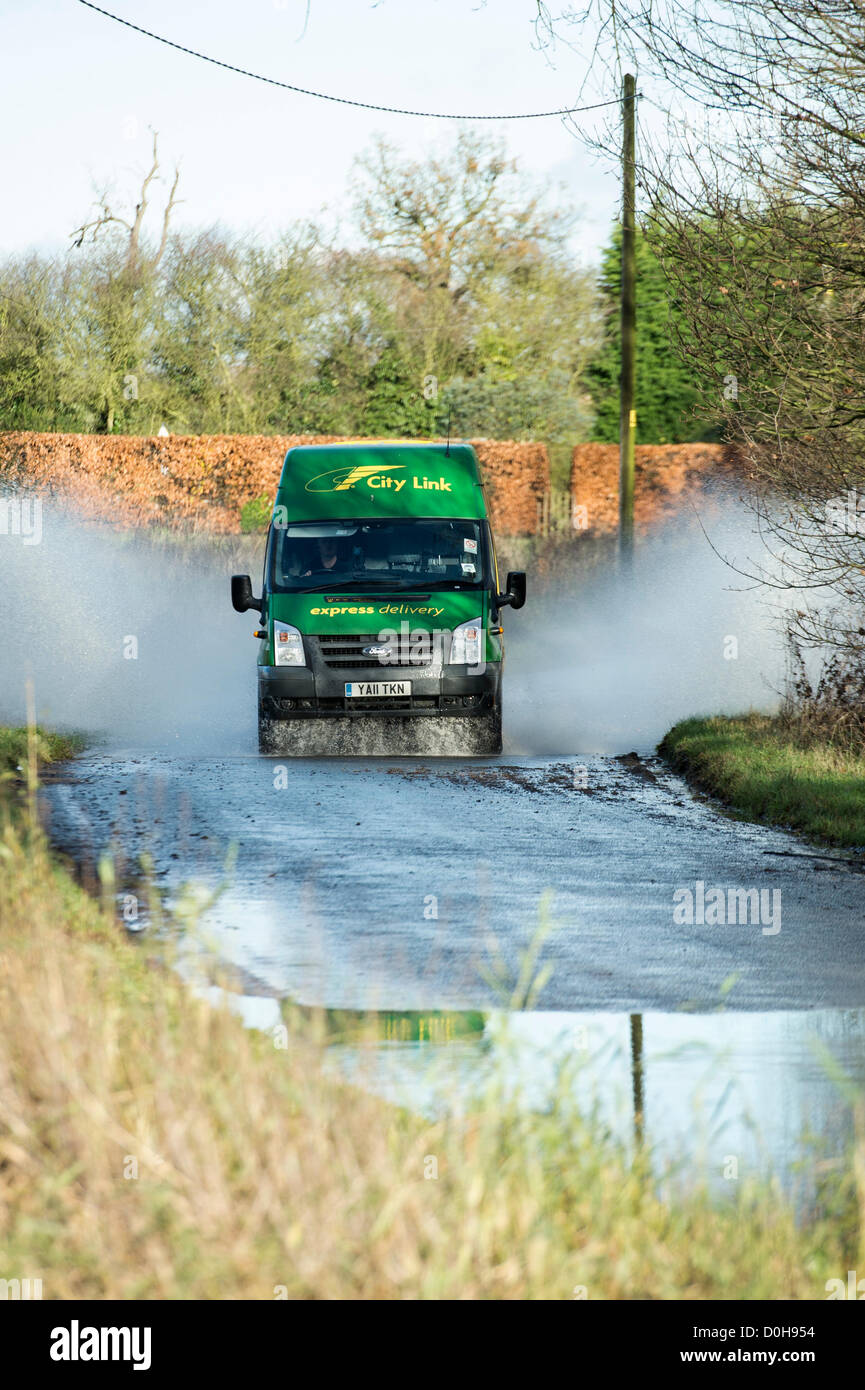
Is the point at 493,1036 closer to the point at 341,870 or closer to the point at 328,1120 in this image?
the point at 328,1120

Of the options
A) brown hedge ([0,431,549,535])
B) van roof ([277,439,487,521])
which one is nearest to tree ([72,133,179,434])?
brown hedge ([0,431,549,535])

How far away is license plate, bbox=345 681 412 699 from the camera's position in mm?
16188

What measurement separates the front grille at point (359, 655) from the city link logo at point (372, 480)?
1937 millimetres

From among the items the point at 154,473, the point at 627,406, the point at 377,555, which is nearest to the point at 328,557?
the point at 377,555

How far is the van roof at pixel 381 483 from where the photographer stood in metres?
17.3

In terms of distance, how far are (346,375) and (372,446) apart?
27.2m

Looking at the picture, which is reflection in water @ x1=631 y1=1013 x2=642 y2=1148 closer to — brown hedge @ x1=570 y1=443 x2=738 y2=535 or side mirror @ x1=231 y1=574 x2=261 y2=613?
side mirror @ x1=231 y1=574 x2=261 y2=613

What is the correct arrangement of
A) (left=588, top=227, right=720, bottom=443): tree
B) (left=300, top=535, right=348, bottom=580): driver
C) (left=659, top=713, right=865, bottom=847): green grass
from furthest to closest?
(left=588, top=227, right=720, bottom=443): tree, (left=300, top=535, right=348, bottom=580): driver, (left=659, top=713, right=865, bottom=847): green grass

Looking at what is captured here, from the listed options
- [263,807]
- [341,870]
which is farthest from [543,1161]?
[263,807]

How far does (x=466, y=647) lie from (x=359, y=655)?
0.99 meters

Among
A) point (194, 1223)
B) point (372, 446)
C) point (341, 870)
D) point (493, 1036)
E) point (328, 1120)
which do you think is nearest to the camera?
point (194, 1223)

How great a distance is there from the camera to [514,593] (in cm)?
1689
